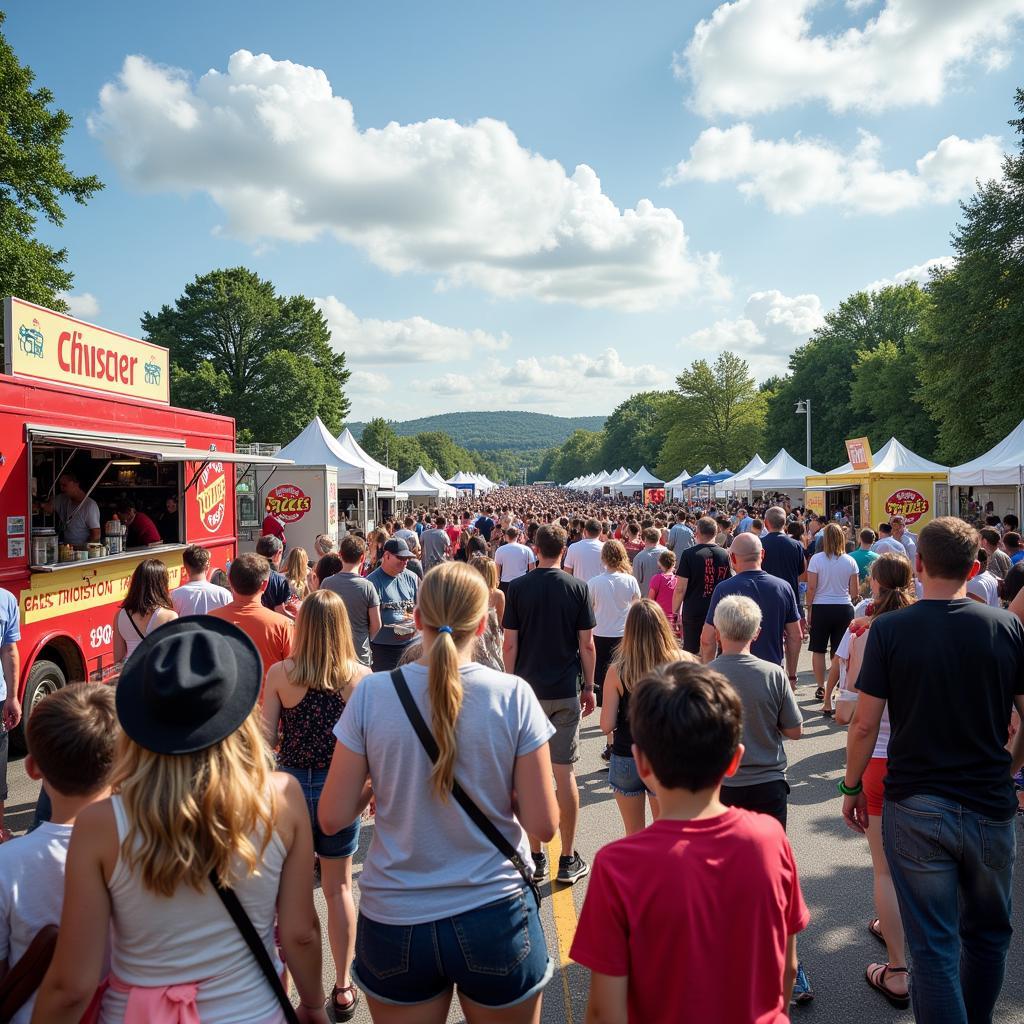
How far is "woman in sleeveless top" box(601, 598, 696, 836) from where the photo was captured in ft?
13.8

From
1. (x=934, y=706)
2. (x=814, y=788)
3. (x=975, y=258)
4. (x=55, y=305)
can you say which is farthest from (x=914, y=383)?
(x=934, y=706)

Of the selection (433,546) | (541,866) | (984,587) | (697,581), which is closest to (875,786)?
(541,866)

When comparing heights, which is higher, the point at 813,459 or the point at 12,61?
the point at 12,61

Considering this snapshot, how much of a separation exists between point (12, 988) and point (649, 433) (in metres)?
113

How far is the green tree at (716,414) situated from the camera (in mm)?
65188

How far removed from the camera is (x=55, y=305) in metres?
26.1

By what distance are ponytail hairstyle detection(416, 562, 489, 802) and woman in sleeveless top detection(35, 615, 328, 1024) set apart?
1.55ft

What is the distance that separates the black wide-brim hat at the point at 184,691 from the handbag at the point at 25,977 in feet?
1.93

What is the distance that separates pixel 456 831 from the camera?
243 centimetres

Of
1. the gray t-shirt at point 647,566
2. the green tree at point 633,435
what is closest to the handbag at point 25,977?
the gray t-shirt at point 647,566

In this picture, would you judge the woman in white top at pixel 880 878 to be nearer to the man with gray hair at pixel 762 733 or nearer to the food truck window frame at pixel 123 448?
the man with gray hair at pixel 762 733

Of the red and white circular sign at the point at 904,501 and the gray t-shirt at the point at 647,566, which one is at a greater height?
the red and white circular sign at the point at 904,501

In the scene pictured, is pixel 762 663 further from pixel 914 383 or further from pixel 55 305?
pixel 914 383

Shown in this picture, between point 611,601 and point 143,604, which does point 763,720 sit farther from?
point 143,604
